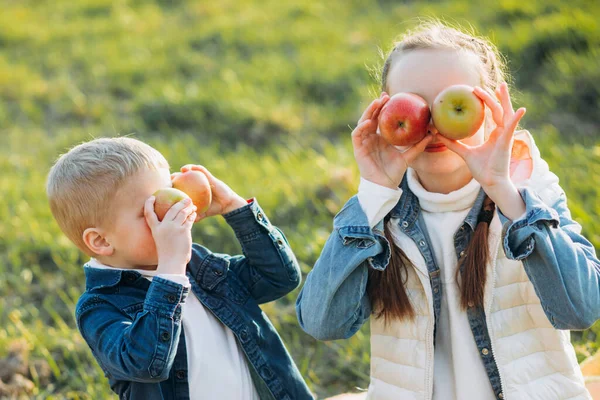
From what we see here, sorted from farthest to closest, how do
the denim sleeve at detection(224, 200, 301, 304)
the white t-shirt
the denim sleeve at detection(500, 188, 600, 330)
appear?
the denim sleeve at detection(224, 200, 301, 304)
the white t-shirt
the denim sleeve at detection(500, 188, 600, 330)

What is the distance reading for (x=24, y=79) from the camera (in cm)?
733

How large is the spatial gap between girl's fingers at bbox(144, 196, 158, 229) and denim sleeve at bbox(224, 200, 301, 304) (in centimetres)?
32

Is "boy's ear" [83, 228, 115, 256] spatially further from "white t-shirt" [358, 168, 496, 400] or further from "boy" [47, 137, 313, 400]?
"white t-shirt" [358, 168, 496, 400]

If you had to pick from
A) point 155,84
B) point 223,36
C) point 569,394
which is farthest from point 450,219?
point 223,36

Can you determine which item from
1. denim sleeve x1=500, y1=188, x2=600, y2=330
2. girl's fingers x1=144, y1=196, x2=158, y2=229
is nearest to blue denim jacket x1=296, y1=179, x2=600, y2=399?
denim sleeve x1=500, y1=188, x2=600, y2=330

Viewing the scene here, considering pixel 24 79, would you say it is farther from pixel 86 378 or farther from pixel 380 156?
pixel 380 156

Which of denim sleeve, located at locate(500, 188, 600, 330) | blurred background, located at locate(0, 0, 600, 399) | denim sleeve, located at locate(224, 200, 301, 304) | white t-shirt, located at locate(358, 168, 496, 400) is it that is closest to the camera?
denim sleeve, located at locate(500, 188, 600, 330)

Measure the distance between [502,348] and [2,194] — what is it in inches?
156

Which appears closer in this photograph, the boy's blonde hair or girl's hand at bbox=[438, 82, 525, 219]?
girl's hand at bbox=[438, 82, 525, 219]

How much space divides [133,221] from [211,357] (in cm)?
45

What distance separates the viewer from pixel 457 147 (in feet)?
6.71

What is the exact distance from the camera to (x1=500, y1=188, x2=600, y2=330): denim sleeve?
6.31ft

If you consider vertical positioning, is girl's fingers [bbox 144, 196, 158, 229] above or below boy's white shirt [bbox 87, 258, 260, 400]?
above

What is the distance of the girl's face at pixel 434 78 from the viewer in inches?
83.0
